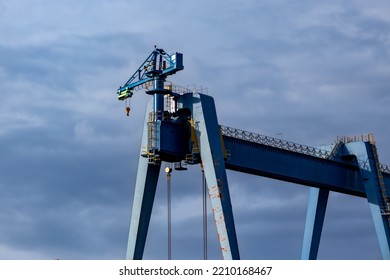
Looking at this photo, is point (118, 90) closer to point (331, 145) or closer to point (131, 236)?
point (131, 236)

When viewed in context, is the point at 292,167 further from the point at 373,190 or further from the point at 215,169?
the point at 215,169

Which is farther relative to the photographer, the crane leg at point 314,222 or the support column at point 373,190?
the crane leg at point 314,222

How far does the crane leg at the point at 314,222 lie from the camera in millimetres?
70875

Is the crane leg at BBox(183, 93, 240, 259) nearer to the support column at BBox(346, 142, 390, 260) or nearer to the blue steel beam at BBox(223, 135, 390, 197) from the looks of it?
the blue steel beam at BBox(223, 135, 390, 197)

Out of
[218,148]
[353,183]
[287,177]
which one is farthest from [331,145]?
[218,148]

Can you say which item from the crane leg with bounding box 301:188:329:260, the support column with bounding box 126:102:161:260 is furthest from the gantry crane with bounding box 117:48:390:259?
the crane leg with bounding box 301:188:329:260

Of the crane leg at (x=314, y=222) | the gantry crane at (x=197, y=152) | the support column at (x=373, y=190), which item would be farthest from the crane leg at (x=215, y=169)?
the crane leg at (x=314, y=222)

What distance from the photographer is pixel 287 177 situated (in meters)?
61.9

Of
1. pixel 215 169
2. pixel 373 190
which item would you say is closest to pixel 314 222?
pixel 373 190

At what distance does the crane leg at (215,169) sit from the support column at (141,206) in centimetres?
393

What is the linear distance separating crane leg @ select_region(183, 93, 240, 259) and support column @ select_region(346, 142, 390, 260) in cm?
1842

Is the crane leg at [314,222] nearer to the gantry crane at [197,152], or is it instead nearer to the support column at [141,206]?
the gantry crane at [197,152]
